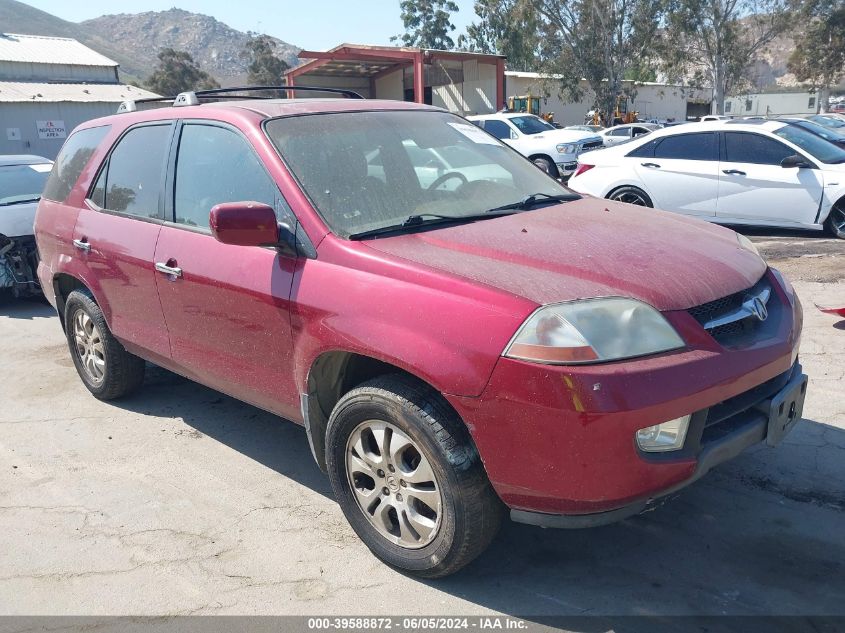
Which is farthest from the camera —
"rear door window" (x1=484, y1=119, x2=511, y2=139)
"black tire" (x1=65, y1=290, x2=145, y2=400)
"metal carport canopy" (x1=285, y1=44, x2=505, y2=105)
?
"metal carport canopy" (x1=285, y1=44, x2=505, y2=105)

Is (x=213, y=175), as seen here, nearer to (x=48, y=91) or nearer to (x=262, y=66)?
(x=48, y=91)

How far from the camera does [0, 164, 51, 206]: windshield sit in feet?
27.0

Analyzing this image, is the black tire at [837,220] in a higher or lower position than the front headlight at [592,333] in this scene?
lower

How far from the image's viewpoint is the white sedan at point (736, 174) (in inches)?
341

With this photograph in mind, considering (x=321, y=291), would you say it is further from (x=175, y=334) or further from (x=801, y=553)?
(x=801, y=553)

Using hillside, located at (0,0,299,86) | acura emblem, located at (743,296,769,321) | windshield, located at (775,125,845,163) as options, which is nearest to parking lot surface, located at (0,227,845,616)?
acura emblem, located at (743,296,769,321)

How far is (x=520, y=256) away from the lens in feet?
9.52

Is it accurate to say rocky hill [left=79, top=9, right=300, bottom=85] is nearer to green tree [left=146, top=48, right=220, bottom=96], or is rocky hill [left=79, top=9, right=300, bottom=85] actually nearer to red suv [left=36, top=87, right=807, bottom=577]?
green tree [left=146, top=48, right=220, bottom=96]

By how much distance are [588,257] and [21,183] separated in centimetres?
780

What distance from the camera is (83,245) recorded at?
452 cm

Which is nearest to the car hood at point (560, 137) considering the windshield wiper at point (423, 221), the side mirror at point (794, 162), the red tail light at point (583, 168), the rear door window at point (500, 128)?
the rear door window at point (500, 128)

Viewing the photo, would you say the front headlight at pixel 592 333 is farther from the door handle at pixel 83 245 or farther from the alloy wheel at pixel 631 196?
the alloy wheel at pixel 631 196

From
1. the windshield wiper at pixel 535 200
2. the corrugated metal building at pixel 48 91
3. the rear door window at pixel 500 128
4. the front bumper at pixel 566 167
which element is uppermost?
the corrugated metal building at pixel 48 91

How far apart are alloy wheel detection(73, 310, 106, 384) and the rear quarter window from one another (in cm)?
80
